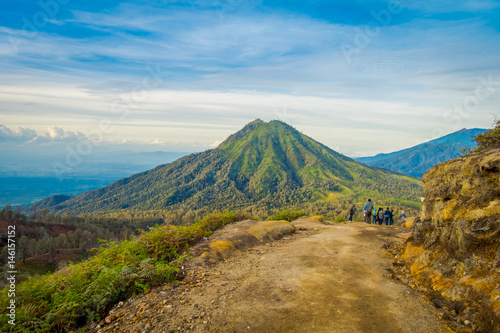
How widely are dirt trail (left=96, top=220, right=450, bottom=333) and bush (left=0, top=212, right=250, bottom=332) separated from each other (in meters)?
0.67

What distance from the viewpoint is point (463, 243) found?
26.5 feet

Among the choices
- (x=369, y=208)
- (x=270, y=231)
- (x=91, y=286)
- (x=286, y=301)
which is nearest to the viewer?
(x=286, y=301)

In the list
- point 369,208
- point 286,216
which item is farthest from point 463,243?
point 369,208

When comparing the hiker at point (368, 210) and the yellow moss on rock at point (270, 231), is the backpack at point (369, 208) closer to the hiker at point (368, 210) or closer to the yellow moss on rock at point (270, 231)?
the hiker at point (368, 210)

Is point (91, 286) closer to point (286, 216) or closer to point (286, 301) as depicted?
point (286, 301)

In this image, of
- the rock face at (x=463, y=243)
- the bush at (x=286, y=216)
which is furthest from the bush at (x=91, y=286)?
the bush at (x=286, y=216)

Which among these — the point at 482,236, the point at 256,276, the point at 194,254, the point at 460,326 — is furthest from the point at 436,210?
the point at 194,254

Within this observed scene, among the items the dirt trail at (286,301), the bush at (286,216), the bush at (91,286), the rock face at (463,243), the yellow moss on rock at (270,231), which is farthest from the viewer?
the bush at (286,216)

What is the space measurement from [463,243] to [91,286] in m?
12.2

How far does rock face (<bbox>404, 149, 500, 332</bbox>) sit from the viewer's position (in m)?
6.36

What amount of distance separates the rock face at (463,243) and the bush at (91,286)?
29.3 ft

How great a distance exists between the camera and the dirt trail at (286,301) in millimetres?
6219

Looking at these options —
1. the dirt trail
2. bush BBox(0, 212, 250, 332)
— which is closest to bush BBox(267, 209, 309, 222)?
the dirt trail

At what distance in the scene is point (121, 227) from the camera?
132 meters
